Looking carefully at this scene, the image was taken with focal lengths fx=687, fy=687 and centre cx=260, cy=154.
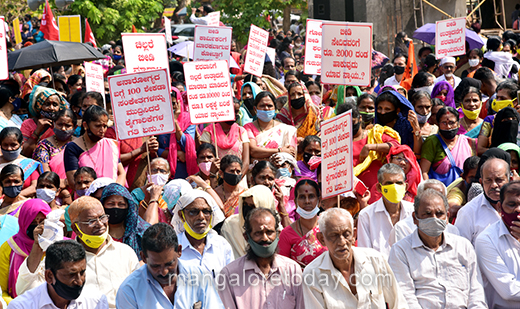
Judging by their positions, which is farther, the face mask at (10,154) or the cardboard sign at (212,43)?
the cardboard sign at (212,43)

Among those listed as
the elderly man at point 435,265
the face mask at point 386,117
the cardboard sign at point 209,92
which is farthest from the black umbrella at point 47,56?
the elderly man at point 435,265

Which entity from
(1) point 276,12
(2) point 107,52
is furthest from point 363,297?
(1) point 276,12

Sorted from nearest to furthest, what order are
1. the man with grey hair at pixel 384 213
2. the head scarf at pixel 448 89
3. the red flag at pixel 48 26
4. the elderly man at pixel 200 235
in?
1. the elderly man at pixel 200 235
2. the man with grey hair at pixel 384 213
3. the head scarf at pixel 448 89
4. the red flag at pixel 48 26

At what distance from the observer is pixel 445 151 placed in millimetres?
7062

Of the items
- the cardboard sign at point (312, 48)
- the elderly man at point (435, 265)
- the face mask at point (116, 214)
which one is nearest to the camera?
the elderly man at point (435, 265)

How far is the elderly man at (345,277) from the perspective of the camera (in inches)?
175

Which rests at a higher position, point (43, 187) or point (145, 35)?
point (145, 35)

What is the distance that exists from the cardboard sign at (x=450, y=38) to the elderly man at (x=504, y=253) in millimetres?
6603

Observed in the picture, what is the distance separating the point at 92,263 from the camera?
4.95 metres

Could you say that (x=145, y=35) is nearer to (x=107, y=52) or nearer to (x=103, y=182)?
(x=103, y=182)

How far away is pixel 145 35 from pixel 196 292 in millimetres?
5095

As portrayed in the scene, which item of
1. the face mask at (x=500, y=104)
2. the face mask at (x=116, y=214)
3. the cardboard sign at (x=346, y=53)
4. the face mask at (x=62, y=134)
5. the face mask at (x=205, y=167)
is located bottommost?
the face mask at (x=205, y=167)

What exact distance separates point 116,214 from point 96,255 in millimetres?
549

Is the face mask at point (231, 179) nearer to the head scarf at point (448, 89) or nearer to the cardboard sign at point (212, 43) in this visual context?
the head scarf at point (448, 89)
